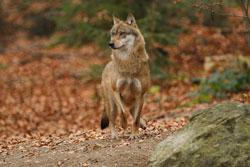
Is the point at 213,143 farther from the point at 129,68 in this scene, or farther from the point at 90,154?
the point at 129,68

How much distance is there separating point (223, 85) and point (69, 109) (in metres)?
6.35

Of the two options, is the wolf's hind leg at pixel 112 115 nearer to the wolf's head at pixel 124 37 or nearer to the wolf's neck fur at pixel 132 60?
the wolf's neck fur at pixel 132 60

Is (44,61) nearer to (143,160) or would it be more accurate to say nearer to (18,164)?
(18,164)

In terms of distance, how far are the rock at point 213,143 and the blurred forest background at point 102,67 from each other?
538cm

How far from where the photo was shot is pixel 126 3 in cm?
1462

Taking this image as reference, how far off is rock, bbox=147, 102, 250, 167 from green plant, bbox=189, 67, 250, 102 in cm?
784

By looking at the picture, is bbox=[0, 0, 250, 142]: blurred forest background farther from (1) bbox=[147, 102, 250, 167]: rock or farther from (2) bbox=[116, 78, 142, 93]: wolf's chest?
(1) bbox=[147, 102, 250, 167]: rock

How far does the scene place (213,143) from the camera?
4406 millimetres

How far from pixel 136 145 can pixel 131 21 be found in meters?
2.58

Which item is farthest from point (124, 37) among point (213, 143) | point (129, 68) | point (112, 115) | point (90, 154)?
point (213, 143)

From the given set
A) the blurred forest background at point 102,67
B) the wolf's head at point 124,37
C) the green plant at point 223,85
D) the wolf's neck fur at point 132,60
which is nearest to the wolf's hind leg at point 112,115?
→ the wolf's neck fur at point 132,60

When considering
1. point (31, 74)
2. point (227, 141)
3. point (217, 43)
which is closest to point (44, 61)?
point (31, 74)

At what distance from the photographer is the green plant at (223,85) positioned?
12.6 metres

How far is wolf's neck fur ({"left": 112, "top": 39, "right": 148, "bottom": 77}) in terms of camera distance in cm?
659
